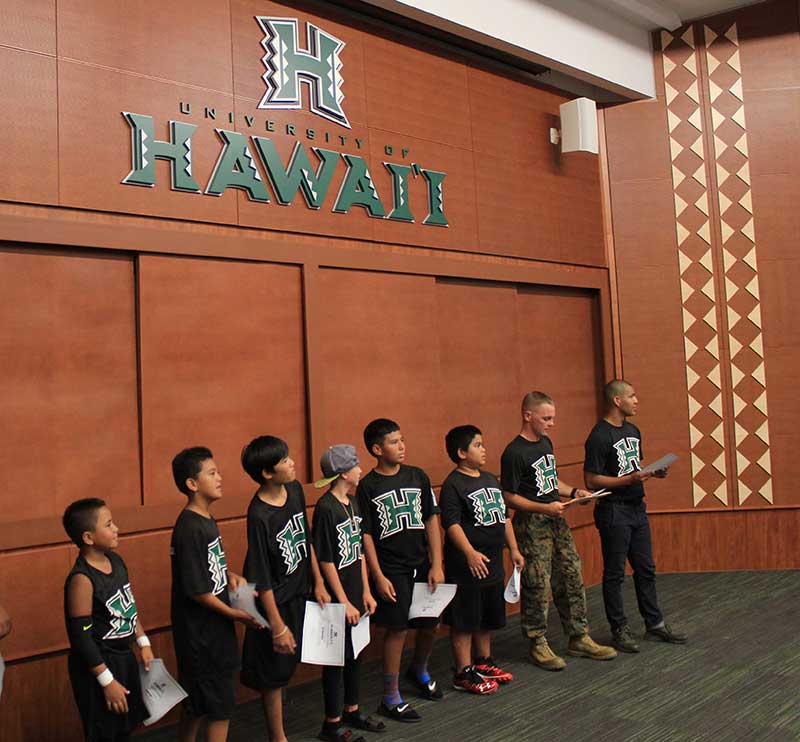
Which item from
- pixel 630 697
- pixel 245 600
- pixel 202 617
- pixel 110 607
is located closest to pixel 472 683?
pixel 630 697

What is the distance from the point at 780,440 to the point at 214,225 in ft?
15.2

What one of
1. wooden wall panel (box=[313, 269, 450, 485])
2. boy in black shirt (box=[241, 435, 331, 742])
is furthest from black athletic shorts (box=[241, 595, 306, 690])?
wooden wall panel (box=[313, 269, 450, 485])

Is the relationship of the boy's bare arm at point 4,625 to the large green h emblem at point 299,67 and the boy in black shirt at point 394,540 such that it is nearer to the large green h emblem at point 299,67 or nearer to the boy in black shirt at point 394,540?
the boy in black shirt at point 394,540

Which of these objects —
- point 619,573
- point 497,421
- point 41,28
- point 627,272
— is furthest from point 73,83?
point 627,272

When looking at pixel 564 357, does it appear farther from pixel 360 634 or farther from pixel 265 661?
pixel 265 661

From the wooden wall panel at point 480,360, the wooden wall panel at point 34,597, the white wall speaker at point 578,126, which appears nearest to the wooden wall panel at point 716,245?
the white wall speaker at point 578,126

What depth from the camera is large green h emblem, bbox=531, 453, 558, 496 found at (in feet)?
14.7

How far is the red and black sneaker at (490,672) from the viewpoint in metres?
4.23

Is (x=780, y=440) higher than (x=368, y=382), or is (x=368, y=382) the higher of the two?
(x=368, y=382)

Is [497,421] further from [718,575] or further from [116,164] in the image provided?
[116,164]

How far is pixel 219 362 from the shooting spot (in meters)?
4.38

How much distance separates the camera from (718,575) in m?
6.54

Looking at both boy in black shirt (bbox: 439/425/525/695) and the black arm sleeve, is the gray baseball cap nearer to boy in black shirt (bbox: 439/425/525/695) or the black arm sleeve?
boy in black shirt (bbox: 439/425/525/695)

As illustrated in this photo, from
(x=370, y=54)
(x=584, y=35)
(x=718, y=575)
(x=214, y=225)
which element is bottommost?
(x=718, y=575)
